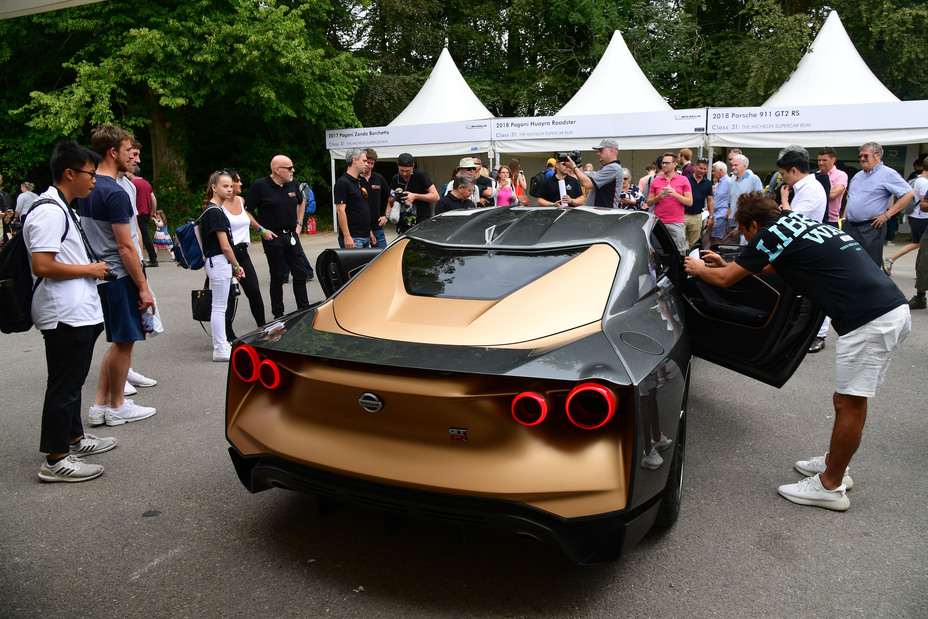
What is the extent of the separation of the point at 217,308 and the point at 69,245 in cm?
259

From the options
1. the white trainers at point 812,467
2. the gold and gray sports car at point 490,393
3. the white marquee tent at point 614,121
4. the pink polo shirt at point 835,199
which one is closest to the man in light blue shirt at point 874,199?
the pink polo shirt at point 835,199

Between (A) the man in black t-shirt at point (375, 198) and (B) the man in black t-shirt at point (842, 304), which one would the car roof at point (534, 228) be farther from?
(A) the man in black t-shirt at point (375, 198)

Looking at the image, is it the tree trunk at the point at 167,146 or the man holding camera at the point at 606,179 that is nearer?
the man holding camera at the point at 606,179

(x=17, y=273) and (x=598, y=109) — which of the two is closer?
(x=17, y=273)

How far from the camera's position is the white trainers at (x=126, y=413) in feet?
14.7

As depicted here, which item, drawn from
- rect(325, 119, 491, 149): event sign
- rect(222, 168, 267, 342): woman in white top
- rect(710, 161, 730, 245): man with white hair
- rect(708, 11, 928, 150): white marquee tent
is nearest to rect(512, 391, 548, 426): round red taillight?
rect(222, 168, 267, 342): woman in white top

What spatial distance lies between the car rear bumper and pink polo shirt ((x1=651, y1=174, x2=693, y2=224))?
275 inches

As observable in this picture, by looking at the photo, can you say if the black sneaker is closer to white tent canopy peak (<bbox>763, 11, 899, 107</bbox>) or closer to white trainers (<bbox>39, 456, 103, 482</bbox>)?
white trainers (<bbox>39, 456, 103, 482</bbox>)

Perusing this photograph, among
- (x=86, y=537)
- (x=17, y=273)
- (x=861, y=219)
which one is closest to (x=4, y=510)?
(x=86, y=537)

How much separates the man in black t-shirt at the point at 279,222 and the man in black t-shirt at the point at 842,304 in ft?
16.5

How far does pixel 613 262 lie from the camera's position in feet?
10.2

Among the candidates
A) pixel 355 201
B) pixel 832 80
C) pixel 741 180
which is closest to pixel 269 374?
pixel 355 201

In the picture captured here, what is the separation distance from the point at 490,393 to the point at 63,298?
254cm

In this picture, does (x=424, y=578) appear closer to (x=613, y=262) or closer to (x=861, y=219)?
(x=613, y=262)
